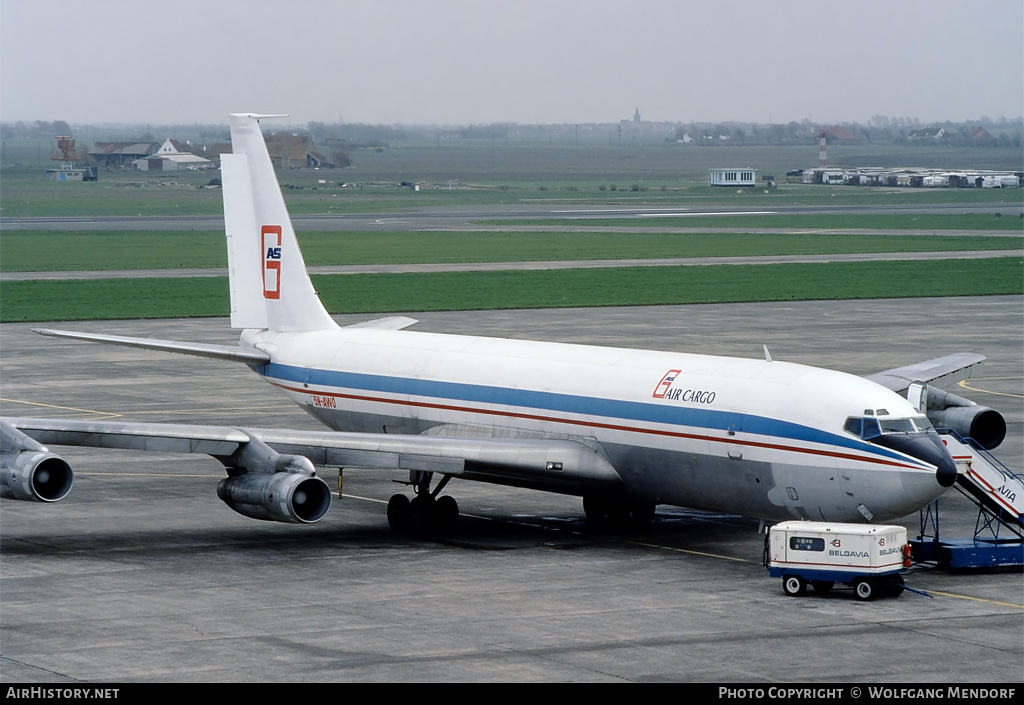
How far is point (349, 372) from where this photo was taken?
4172 centimetres

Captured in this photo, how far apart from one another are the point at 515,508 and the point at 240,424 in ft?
49.5

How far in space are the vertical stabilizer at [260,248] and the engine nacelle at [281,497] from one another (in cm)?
1183

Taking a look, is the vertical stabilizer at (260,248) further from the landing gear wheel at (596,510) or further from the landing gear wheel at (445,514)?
the landing gear wheel at (596,510)

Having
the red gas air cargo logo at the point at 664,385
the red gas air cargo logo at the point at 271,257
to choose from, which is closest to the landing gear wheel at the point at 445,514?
the red gas air cargo logo at the point at 664,385

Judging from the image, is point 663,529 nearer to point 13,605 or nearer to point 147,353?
point 13,605

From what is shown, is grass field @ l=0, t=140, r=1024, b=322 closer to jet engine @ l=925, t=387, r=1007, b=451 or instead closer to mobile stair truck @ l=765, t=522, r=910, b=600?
jet engine @ l=925, t=387, r=1007, b=451

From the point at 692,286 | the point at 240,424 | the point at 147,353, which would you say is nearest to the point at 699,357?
the point at 240,424

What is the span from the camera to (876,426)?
31594 mm

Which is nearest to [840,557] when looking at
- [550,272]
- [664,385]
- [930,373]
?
[664,385]

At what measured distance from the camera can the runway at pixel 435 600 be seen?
24703 millimetres

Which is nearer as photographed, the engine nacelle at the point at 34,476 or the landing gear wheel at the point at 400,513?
the engine nacelle at the point at 34,476

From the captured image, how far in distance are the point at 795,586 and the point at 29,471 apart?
50.3ft

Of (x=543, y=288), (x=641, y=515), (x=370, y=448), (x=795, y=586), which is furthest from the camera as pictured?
(x=543, y=288)

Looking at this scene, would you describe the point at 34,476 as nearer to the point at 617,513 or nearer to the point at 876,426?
the point at 617,513
